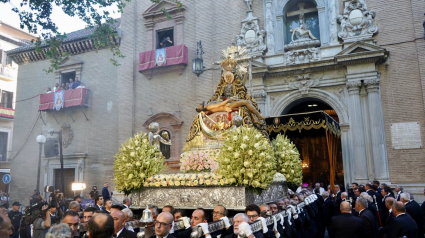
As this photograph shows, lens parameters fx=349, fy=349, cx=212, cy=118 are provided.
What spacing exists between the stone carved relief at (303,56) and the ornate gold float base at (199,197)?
9338 millimetres

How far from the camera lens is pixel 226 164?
19.9 ft

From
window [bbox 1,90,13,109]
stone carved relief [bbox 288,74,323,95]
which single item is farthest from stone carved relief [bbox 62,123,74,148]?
stone carved relief [bbox 288,74,323,95]

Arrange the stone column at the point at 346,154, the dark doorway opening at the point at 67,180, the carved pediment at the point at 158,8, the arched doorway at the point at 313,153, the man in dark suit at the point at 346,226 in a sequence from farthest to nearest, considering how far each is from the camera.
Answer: the dark doorway opening at the point at 67,180
the carved pediment at the point at 158,8
the arched doorway at the point at 313,153
the stone column at the point at 346,154
the man in dark suit at the point at 346,226

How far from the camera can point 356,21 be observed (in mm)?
14539

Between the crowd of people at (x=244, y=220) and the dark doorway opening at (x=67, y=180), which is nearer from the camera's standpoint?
the crowd of people at (x=244, y=220)

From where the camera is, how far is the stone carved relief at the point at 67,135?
20.9 meters

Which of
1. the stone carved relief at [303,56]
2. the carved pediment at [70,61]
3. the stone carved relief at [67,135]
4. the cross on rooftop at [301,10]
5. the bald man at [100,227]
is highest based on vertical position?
the cross on rooftop at [301,10]

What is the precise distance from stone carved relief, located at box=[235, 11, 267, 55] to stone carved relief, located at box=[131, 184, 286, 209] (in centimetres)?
1011

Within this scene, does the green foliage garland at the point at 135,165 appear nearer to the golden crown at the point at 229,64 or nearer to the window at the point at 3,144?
the golden crown at the point at 229,64

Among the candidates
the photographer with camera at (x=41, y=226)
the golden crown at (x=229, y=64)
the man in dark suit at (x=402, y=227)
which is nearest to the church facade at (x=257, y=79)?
the golden crown at (x=229, y=64)

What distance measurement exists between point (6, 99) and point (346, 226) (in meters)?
31.9

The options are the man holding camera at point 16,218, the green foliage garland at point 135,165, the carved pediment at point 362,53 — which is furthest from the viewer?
the carved pediment at point 362,53

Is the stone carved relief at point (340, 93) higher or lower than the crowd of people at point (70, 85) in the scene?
lower

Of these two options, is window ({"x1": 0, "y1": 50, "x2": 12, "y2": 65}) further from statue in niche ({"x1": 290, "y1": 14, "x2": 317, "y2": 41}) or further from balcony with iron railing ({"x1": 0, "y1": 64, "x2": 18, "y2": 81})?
statue in niche ({"x1": 290, "y1": 14, "x2": 317, "y2": 41})
